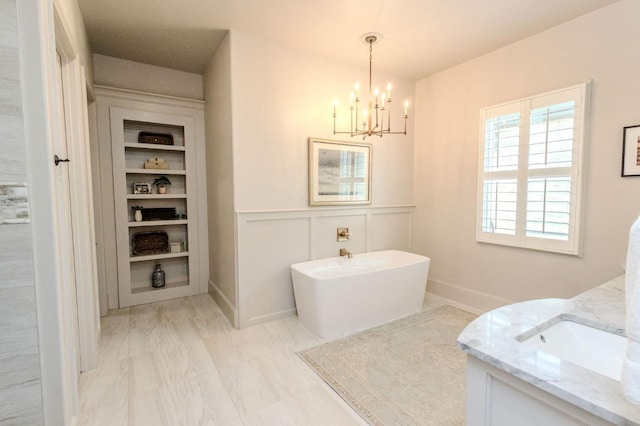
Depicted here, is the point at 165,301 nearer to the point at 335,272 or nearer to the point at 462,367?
the point at 335,272

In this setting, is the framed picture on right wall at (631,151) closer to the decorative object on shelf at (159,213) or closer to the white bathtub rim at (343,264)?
the white bathtub rim at (343,264)

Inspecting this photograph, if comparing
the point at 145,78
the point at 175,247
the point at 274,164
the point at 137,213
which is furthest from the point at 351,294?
the point at 145,78

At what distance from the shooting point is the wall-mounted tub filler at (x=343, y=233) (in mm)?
3477

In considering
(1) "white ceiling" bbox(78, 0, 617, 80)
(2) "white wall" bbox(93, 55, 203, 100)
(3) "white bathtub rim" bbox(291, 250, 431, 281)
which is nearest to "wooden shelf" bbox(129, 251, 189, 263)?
(3) "white bathtub rim" bbox(291, 250, 431, 281)

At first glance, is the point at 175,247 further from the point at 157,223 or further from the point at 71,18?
the point at 71,18

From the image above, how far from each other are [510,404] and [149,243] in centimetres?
385

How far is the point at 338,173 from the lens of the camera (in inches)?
135

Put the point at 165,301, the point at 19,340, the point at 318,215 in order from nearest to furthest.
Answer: the point at 19,340 < the point at 318,215 < the point at 165,301

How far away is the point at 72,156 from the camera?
6.72 ft

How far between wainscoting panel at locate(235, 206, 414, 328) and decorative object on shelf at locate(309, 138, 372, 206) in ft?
0.49

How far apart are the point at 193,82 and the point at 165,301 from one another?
2818mm

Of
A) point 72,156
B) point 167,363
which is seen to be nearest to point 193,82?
point 72,156

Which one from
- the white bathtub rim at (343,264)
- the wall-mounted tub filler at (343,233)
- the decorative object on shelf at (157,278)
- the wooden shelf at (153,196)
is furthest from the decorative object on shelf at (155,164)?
the wall-mounted tub filler at (343,233)

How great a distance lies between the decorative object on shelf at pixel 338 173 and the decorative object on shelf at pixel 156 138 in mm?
1905
